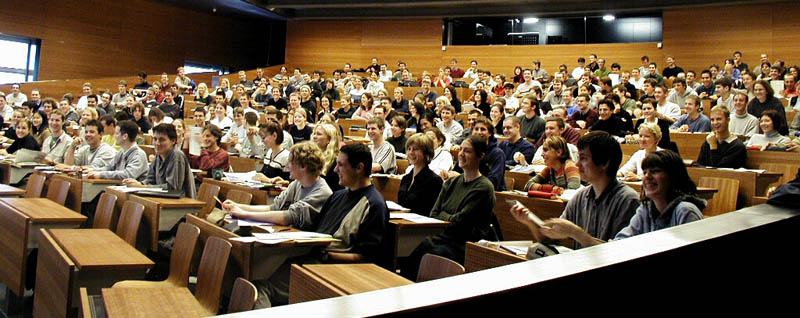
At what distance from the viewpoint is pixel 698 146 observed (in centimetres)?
638

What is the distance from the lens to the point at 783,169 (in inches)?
210

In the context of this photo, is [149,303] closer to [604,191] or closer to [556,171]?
[604,191]

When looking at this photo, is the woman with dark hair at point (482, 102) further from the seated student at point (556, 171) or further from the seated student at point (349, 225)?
the seated student at point (349, 225)

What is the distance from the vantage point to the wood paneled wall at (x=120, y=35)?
14320 mm

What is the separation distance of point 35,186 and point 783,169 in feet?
20.3

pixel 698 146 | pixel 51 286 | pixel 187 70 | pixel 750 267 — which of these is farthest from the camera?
pixel 187 70

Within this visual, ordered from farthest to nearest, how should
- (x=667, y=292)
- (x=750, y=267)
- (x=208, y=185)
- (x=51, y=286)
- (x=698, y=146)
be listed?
(x=698, y=146)
(x=208, y=185)
(x=51, y=286)
(x=750, y=267)
(x=667, y=292)

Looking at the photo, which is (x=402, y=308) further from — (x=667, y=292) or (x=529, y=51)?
(x=529, y=51)

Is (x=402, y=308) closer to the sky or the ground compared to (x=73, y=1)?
closer to the ground

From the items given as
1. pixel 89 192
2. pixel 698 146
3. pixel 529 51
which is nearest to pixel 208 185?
pixel 89 192

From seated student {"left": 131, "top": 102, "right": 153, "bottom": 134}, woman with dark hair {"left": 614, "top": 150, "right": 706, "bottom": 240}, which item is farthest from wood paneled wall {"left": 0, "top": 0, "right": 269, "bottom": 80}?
woman with dark hair {"left": 614, "top": 150, "right": 706, "bottom": 240}

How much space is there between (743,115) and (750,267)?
580 centimetres

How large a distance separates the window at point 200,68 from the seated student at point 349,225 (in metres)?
15.6

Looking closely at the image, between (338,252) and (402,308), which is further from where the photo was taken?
(338,252)
